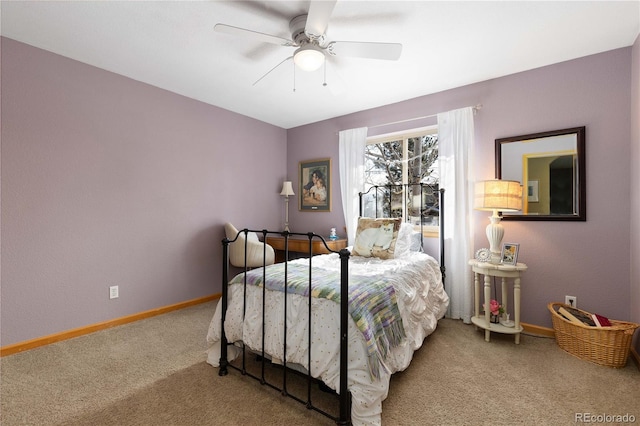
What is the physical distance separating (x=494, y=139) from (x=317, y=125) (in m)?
2.37

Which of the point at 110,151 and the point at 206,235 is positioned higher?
the point at 110,151

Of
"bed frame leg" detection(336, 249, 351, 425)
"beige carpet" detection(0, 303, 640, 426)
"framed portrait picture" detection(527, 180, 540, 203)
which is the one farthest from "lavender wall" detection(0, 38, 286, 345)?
"framed portrait picture" detection(527, 180, 540, 203)

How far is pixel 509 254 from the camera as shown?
2.68 meters

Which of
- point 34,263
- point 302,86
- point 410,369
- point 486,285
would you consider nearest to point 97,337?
point 34,263

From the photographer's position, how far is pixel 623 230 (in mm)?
2432

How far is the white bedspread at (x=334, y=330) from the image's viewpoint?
1.49m

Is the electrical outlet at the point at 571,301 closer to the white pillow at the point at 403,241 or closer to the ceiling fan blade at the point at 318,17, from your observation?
the white pillow at the point at 403,241

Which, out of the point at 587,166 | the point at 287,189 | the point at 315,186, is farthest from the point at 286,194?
the point at 587,166

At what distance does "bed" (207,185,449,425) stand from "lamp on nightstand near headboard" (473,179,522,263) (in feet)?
Answer: 2.56

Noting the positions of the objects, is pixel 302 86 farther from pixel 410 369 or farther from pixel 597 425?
pixel 597 425

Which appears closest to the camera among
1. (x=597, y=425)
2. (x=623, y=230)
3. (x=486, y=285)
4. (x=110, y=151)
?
Result: (x=597, y=425)

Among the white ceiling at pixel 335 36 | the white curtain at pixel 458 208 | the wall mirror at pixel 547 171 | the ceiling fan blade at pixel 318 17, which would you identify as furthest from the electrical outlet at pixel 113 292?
the wall mirror at pixel 547 171

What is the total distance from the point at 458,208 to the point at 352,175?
1380 mm

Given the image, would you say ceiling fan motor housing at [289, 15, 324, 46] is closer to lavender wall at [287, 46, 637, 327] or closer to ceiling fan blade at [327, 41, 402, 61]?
ceiling fan blade at [327, 41, 402, 61]
